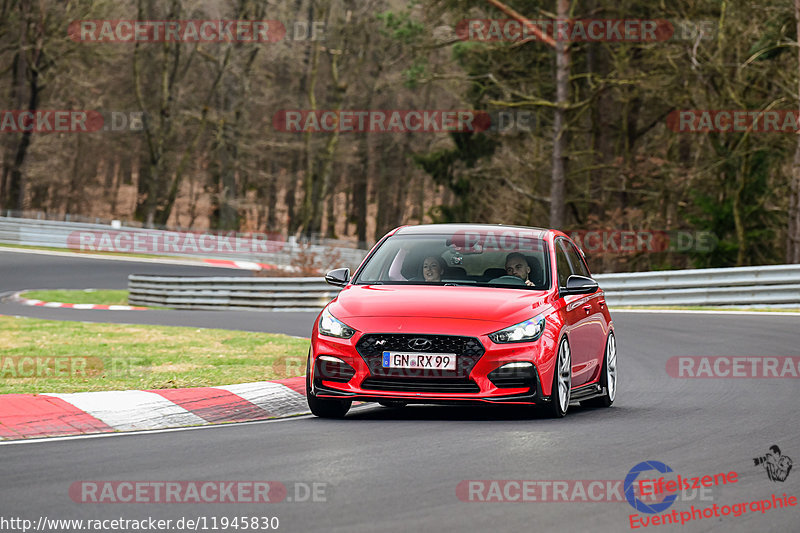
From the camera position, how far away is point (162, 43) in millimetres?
59406

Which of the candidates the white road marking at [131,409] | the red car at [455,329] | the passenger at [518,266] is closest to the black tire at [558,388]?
the red car at [455,329]

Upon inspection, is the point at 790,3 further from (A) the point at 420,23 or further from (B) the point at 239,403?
(B) the point at 239,403

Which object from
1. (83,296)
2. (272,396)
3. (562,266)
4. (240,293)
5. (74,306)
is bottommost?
(83,296)

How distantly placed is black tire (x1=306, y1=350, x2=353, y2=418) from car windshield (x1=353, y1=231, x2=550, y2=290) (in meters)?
1.09

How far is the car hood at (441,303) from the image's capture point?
908 cm

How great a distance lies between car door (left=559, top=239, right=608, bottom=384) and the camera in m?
10.3

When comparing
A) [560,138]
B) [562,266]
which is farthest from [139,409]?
[560,138]

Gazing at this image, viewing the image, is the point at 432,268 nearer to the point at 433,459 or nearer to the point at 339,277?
the point at 339,277

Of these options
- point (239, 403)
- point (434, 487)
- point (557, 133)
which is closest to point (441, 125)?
point (557, 133)

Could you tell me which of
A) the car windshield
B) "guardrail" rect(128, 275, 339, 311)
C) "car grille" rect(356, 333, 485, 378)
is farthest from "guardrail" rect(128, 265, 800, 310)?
"car grille" rect(356, 333, 485, 378)

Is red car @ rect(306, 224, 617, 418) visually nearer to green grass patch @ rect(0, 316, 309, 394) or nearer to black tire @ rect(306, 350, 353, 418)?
black tire @ rect(306, 350, 353, 418)

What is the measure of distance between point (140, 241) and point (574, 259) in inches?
1449

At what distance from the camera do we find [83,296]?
1232 inches

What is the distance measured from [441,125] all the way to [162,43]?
15.9 metres
